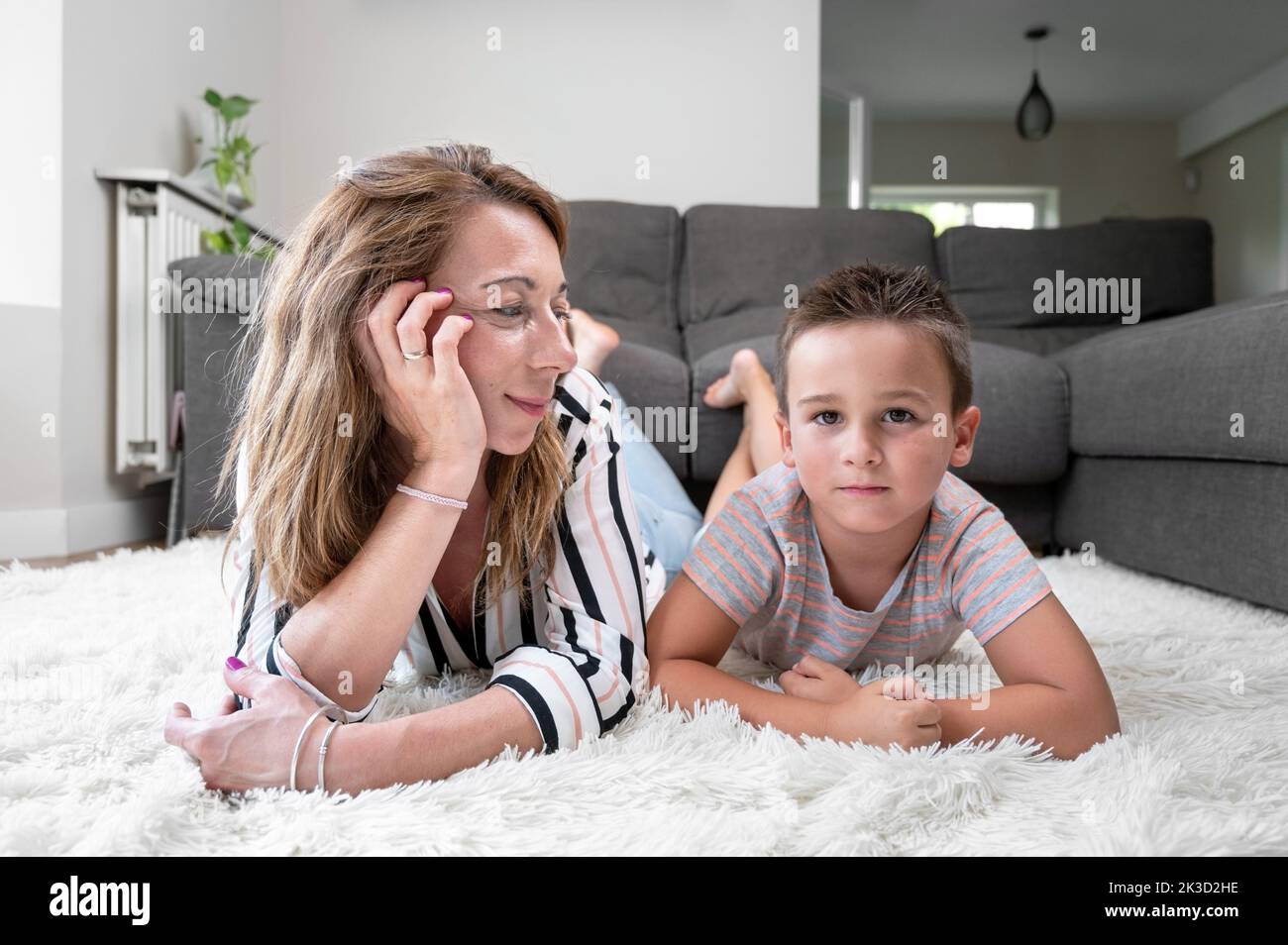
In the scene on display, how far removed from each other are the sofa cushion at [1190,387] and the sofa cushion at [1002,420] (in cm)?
6

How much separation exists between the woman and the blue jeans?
2.28ft

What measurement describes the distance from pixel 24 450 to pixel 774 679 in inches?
78.3

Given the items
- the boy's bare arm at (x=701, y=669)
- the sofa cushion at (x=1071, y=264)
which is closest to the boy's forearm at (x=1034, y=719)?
the boy's bare arm at (x=701, y=669)

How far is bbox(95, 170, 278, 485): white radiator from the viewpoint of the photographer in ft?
7.98

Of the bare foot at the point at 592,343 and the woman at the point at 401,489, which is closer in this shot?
the woman at the point at 401,489

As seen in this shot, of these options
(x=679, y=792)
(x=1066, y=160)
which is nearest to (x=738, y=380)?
(x=679, y=792)

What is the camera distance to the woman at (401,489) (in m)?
0.73

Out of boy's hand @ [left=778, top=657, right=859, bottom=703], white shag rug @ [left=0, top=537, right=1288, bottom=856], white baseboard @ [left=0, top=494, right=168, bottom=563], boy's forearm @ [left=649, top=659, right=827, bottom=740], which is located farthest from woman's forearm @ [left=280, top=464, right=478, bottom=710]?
white baseboard @ [left=0, top=494, right=168, bottom=563]

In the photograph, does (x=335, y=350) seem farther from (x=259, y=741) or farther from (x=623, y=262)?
(x=623, y=262)

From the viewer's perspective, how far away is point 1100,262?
3.01 meters

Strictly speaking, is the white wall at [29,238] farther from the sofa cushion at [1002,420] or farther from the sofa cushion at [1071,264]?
the sofa cushion at [1071,264]

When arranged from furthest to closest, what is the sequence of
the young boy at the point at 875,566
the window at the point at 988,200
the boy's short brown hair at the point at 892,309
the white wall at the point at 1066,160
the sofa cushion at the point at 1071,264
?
the window at the point at 988,200 < the white wall at the point at 1066,160 < the sofa cushion at the point at 1071,264 < the boy's short brown hair at the point at 892,309 < the young boy at the point at 875,566
